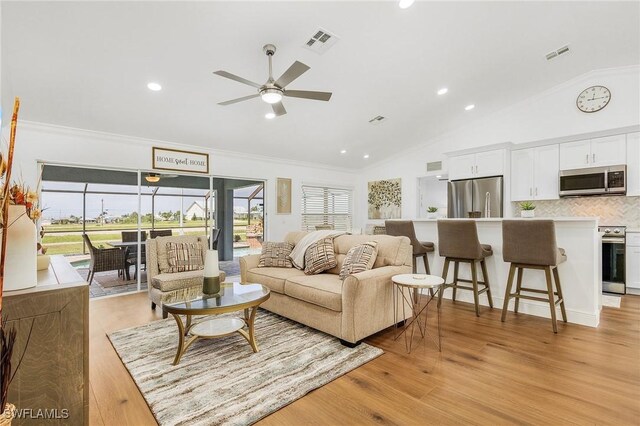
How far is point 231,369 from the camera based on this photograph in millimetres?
2365

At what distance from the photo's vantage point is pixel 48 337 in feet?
3.92

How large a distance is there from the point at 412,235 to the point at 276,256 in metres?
1.89

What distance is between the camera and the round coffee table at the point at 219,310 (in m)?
2.40

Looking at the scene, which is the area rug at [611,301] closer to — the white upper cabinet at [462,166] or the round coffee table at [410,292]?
the round coffee table at [410,292]

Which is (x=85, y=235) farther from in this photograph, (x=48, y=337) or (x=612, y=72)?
(x=612, y=72)

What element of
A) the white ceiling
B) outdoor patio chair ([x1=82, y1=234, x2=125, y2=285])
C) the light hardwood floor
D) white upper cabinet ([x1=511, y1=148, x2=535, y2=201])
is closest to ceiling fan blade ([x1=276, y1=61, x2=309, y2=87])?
the white ceiling

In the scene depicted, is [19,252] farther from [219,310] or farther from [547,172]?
[547,172]

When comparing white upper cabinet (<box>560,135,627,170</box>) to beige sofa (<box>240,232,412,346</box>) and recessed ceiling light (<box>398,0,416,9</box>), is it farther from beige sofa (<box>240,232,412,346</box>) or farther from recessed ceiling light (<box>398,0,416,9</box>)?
recessed ceiling light (<box>398,0,416,9</box>)

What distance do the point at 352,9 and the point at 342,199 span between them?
18.2ft

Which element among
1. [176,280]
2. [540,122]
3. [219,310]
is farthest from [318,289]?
[540,122]

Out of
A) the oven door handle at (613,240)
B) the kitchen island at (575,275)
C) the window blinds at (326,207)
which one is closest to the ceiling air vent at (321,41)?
the kitchen island at (575,275)

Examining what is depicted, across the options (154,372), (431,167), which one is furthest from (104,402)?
(431,167)

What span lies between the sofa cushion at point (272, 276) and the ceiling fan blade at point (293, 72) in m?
2.04

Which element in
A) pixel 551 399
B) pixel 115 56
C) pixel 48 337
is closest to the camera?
pixel 48 337
